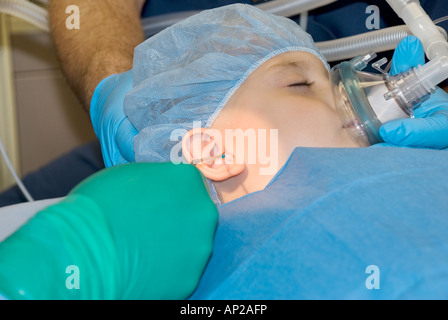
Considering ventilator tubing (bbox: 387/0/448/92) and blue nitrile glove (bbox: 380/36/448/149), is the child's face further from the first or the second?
ventilator tubing (bbox: 387/0/448/92)

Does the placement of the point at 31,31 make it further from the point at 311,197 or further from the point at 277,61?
the point at 311,197

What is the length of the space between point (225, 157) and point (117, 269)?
41cm

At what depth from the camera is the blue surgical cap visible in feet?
3.37

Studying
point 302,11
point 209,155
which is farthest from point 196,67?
point 302,11

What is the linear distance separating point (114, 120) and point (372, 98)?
585 mm

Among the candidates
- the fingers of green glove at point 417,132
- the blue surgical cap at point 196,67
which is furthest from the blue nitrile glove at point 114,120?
the fingers of green glove at point 417,132

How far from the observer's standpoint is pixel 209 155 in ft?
3.24

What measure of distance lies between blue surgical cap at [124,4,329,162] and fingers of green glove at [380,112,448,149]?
0.82 feet

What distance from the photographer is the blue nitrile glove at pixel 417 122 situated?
0.98m

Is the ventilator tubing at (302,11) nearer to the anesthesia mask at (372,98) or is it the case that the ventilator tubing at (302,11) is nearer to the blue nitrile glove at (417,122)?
the blue nitrile glove at (417,122)

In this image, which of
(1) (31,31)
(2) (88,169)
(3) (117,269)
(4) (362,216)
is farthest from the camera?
(1) (31,31)

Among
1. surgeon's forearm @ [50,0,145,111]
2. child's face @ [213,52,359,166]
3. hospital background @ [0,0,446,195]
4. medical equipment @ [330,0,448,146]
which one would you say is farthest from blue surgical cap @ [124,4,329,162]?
hospital background @ [0,0,446,195]

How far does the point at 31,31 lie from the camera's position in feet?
7.68

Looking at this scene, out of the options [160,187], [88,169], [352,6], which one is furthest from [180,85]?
[352,6]
